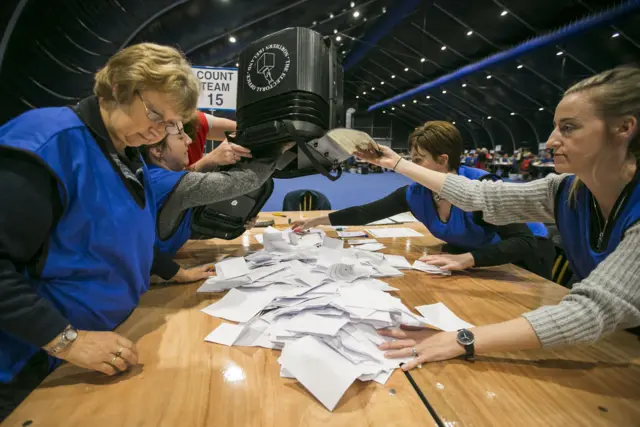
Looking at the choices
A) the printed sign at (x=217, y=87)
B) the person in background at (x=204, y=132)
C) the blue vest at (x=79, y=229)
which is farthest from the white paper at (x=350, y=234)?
the printed sign at (x=217, y=87)

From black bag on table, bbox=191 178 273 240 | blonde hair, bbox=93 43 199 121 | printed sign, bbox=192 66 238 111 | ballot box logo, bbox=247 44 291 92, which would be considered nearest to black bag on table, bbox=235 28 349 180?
ballot box logo, bbox=247 44 291 92

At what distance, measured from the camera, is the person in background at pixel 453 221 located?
1.40 m

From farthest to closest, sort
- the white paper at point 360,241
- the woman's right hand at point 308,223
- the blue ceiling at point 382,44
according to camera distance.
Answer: the blue ceiling at point 382,44, the woman's right hand at point 308,223, the white paper at point 360,241

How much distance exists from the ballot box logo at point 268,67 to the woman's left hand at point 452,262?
3.02 ft

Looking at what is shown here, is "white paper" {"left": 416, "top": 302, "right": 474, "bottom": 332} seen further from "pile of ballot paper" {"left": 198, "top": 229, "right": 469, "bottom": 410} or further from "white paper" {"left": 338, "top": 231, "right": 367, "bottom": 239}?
"white paper" {"left": 338, "top": 231, "right": 367, "bottom": 239}

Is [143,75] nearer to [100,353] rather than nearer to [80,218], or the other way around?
[80,218]

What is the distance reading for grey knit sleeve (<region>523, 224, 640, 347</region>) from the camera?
0.68 meters

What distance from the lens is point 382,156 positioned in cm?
152

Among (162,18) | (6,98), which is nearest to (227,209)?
(6,98)

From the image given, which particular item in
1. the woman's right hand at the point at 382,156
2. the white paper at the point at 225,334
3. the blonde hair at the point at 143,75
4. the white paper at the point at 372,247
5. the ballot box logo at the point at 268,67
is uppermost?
the ballot box logo at the point at 268,67

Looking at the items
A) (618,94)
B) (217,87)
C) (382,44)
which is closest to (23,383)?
(618,94)

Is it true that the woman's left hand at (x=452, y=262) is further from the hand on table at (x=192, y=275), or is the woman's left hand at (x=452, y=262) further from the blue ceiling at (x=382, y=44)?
the hand on table at (x=192, y=275)

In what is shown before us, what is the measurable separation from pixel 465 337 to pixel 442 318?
20 centimetres

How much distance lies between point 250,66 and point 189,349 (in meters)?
0.75
